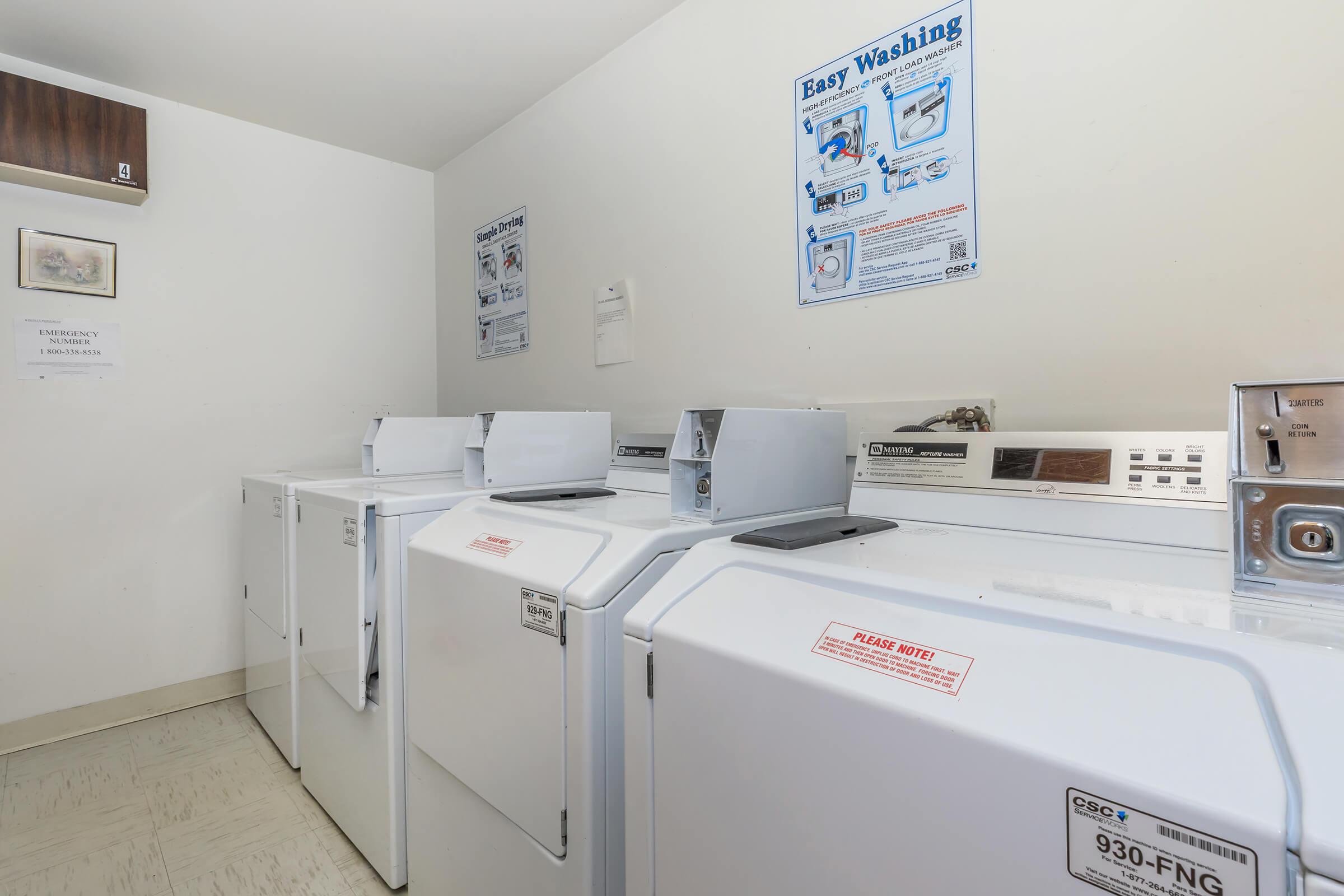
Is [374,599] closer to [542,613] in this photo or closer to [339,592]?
[339,592]

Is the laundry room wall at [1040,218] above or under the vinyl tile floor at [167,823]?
above

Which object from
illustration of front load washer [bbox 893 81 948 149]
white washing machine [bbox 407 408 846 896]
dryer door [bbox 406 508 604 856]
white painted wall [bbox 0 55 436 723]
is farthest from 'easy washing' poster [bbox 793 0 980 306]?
white painted wall [bbox 0 55 436 723]

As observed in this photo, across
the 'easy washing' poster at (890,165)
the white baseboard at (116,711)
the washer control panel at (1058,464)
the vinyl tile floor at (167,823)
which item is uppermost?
the 'easy washing' poster at (890,165)

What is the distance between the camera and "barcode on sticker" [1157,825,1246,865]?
0.48 metres

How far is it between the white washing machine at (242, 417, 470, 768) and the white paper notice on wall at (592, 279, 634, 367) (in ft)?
1.99

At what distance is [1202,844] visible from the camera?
493mm

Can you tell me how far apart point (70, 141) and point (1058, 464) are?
3292mm

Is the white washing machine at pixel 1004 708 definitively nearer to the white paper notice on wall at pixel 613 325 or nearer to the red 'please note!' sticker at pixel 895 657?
the red 'please note!' sticker at pixel 895 657

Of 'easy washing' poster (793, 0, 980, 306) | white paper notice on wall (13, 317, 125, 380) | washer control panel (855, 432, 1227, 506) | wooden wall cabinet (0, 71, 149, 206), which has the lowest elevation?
washer control panel (855, 432, 1227, 506)

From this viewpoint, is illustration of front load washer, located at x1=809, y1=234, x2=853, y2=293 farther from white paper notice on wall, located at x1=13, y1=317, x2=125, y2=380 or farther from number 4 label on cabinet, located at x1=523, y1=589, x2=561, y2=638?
white paper notice on wall, located at x1=13, y1=317, x2=125, y2=380

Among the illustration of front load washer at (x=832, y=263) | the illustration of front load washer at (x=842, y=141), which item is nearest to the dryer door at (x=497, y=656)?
the illustration of front load washer at (x=832, y=263)

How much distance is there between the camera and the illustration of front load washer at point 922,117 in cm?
151

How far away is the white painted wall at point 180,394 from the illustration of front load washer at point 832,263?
7.87 feet

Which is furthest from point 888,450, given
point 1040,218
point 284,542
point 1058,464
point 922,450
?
point 284,542
